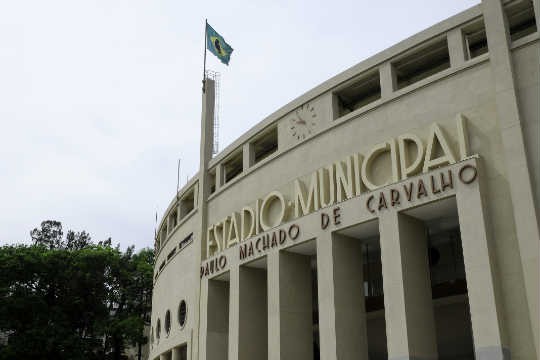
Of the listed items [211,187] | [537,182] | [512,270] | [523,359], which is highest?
[211,187]

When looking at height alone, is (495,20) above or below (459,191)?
above

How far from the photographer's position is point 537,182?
1805 centimetres

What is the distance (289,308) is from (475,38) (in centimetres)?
1255

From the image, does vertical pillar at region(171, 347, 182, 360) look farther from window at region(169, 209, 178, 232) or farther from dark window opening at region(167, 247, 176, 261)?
window at region(169, 209, 178, 232)

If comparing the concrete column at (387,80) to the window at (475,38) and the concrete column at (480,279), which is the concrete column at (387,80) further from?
the concrete column at (480,279)

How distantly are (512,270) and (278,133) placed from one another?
42.6 ft

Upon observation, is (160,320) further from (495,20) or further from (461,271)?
(495,20)

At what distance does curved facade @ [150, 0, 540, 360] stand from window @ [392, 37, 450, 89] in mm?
80

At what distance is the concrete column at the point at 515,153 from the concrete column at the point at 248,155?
1296 centimetres

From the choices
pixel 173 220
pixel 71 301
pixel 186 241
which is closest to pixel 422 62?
pixel 186 241

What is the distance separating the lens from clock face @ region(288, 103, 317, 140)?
86.3 feet

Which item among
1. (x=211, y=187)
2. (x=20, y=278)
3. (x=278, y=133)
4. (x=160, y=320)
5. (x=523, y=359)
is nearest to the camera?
(x=523, y=359)

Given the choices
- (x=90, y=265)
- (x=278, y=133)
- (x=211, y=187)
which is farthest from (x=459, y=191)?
(x=90, y=265)

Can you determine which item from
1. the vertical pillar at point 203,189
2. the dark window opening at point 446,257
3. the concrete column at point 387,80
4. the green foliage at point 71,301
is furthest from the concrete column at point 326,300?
the green foliage at point 71,301
